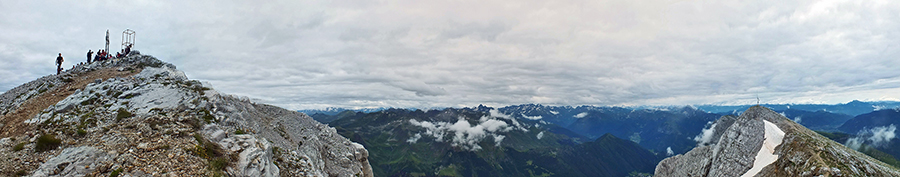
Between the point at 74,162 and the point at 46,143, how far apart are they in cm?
412

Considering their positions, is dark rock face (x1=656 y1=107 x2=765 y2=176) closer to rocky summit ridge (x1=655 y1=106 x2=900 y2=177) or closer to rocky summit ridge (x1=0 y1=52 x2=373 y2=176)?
rocky summit ridge (x1=655 y1=106 x2=900 y2=177)

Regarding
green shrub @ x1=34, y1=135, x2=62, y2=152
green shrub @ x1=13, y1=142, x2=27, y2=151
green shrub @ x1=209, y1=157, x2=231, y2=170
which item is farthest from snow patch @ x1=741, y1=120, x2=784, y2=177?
green shrub @ x1=13, y1=142, x2=27, y2=151

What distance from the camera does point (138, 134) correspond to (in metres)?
20.8

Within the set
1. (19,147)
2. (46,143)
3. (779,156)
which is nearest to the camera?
(19,147)

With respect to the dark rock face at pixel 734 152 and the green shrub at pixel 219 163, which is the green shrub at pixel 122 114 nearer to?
the green shrub at pixel 219 163

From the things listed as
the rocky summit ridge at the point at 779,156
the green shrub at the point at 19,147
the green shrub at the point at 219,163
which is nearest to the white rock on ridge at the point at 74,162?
the green shrub at the point at 19,147

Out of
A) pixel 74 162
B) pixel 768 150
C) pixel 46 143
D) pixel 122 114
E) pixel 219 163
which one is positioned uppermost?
pixel 122 114

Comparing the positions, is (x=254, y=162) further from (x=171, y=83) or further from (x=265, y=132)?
(x=171, y=83)

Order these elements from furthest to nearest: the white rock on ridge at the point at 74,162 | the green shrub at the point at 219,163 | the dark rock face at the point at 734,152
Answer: the dark rock face at the point at 734,152
the green shrub at the point at 219,163
the white rock on ridge at the point at 74,162

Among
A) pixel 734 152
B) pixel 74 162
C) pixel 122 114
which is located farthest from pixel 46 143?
pixel 734 152

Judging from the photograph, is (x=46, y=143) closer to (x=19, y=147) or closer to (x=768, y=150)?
(x=19, y=147)

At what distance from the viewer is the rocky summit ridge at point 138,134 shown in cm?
1803

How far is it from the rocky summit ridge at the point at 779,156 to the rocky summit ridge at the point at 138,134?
66612mm

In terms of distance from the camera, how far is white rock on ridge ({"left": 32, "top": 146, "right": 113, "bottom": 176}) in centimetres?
1705
